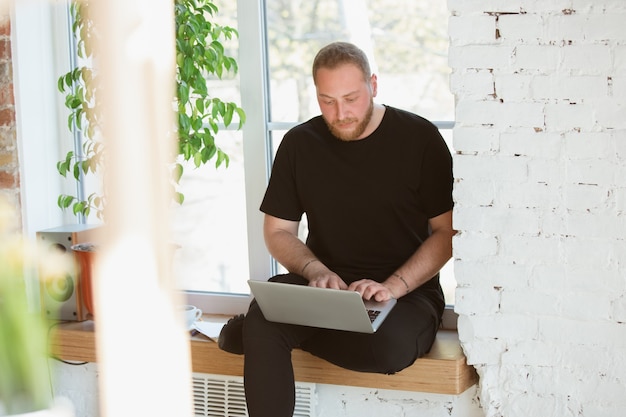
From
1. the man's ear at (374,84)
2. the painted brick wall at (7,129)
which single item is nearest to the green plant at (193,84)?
the painted brick wall at (7,129)

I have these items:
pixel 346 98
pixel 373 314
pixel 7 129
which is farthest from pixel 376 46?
pixel 7 129

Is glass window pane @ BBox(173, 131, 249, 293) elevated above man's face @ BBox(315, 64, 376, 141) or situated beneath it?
situated beneath

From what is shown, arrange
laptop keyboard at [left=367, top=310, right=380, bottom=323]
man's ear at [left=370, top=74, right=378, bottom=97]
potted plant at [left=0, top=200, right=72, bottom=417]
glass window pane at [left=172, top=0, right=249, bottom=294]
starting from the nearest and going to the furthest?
potted plant at [left=0, top=200, right=72, bottom=417] → laptop keyboard at [left=367, top=310, right=380, bottom=323] → man's ear at [left=370, top=74, right=378, bottom=97] → glass window pane at [left=172, top=0, right=249, bottom=294]

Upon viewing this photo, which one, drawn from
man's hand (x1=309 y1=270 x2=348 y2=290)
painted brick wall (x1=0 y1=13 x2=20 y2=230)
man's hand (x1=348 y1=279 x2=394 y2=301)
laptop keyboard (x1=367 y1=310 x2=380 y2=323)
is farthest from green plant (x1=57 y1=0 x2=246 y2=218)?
laptop keyboard (x1=367 y1=310 x2=380 y2=323)

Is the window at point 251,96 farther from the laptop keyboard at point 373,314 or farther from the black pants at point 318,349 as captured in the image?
the laptop keyboard at point 373,314

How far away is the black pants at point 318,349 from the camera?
2.42 metres

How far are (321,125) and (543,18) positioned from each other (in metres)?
0.85

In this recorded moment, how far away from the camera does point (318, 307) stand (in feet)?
7.72

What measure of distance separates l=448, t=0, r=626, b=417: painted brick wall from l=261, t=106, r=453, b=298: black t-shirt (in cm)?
23

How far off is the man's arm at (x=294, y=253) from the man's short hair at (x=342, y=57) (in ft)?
1.76

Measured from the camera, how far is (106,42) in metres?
0.60

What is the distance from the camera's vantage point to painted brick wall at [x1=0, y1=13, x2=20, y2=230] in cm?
321

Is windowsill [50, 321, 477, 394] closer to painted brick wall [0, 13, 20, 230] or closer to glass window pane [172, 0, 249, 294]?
glass window pane [172, 0, 249, 294]

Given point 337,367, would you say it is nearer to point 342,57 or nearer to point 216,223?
point 216,223
